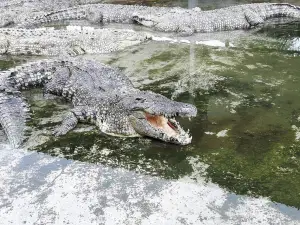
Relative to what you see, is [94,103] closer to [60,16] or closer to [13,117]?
[13,117]

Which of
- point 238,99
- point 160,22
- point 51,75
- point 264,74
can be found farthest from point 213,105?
point 160,22

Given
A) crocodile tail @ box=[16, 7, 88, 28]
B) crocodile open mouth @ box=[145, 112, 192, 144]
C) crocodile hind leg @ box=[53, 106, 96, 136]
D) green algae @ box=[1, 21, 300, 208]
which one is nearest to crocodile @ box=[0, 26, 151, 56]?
green algae @ box=[1, 21, 300, 208]

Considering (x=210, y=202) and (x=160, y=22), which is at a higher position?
(x=160, y=22)

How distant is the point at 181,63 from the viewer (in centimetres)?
663

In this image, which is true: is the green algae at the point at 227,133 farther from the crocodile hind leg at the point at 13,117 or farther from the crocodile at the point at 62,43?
the crocodile at the point at 62,43

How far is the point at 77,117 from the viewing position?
475cm

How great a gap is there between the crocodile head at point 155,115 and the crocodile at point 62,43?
128 inches

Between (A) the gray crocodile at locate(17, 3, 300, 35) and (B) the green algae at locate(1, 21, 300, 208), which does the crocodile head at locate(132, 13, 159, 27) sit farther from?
(B) the green algae at locate(1, 21, 300, 208)

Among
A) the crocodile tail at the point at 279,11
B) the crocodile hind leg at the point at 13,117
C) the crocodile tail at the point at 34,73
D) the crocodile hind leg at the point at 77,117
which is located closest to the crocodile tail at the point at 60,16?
the crocodile tail at the point at 279,11

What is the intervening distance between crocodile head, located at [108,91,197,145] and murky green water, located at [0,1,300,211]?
0.11 m

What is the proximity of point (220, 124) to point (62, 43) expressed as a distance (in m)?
4.03

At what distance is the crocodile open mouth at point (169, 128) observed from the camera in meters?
4.17

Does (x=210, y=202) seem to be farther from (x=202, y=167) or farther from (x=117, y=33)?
(x=117, y=33)

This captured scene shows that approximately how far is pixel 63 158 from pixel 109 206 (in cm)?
93
